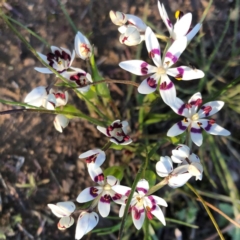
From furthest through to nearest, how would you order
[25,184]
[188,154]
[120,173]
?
[25,184], [120,173], [188,154]

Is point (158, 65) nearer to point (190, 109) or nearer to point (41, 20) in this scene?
point (190, 109)

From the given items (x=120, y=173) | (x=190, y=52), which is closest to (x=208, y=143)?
(x=190, y=52)

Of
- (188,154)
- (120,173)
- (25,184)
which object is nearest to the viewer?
(188,154)

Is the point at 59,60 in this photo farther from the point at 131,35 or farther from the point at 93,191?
the point at 93,191

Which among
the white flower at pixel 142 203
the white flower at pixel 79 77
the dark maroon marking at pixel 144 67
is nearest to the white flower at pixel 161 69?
the dark maroon marking at pixel 144 67

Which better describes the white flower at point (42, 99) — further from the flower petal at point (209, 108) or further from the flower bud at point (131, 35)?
the flower petal at point (209, 108)

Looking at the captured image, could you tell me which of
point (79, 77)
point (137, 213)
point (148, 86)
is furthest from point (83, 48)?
point (137, 213)

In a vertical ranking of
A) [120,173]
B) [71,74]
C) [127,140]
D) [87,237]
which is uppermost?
[71,74]
